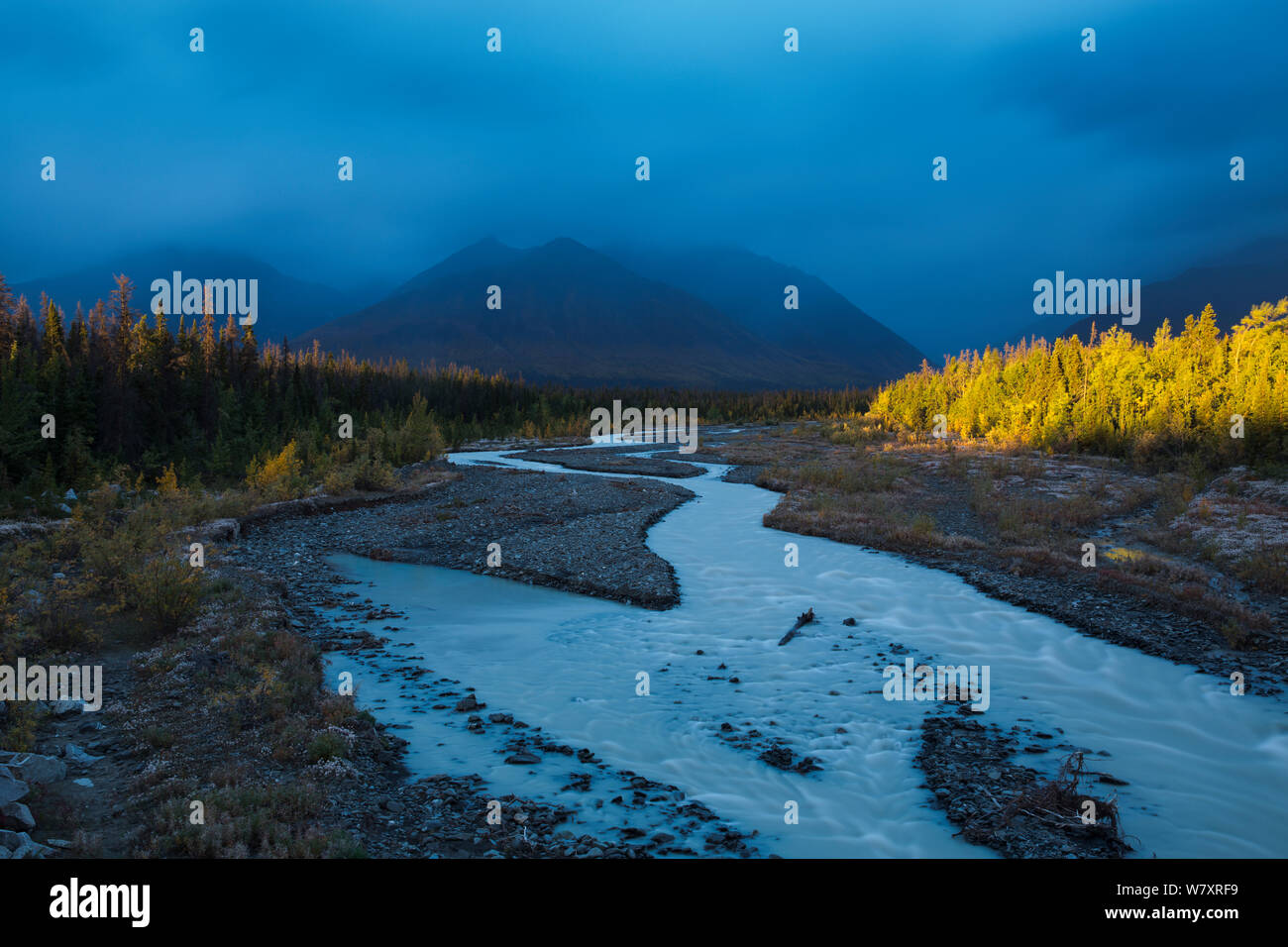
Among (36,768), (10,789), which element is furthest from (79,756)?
(10,789)

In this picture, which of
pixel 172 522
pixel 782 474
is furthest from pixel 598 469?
pixel 172 522

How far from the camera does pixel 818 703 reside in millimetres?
11219

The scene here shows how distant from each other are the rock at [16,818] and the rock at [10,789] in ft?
0.22

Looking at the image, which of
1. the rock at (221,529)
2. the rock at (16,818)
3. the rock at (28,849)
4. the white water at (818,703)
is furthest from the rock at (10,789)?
the rock at (221,529)

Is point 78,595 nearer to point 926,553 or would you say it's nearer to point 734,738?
point 734,738

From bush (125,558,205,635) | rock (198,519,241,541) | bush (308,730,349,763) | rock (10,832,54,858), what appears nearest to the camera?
rock (10,832,54,858)

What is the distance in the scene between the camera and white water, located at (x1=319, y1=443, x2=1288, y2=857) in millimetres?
8023

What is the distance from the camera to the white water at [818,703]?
802 cm

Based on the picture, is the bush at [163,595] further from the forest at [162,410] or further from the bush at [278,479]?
the bush at [278,479]

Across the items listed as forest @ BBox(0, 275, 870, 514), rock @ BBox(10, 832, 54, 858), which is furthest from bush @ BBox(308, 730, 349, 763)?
forest @ BBox(0, 275, 870, 514)

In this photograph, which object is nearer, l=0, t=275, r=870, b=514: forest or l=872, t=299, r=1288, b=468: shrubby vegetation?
l=0, t=275, r=870, b=514: forest

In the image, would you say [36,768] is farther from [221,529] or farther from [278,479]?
[278,479]

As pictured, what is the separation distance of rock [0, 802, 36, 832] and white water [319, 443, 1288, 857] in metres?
3.82

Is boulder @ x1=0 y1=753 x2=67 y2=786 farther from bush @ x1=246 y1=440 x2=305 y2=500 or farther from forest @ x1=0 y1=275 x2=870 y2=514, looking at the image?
bush @ x1=246 y1=440 x2=305 y2=500
